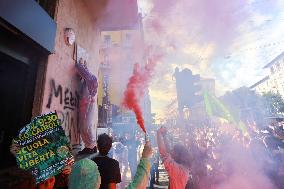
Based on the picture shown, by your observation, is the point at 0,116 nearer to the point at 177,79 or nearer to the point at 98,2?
the point at 98,2

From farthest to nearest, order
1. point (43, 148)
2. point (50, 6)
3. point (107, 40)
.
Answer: point (107, 40) < point (50, 6) < point (43, 148)

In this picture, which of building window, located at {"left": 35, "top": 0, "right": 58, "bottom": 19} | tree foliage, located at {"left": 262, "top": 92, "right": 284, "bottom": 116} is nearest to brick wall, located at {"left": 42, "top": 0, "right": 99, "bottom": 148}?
building window, located at {"left": 35, "top": 0, "right": 58, "bottom": 19}

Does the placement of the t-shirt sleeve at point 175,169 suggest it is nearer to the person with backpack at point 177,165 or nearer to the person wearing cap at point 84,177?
the person with backpack at point 177,165

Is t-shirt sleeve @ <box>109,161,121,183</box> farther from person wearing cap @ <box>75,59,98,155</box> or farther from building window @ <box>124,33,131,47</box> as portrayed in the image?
building window @ <box>124,33,131,47</box>

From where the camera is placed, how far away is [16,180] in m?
1.33

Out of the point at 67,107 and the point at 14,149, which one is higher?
the point at 67,107

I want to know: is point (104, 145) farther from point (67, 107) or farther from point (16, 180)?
point (16, 180)

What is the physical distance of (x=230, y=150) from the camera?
10219 millimetres

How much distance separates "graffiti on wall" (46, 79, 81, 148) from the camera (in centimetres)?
423

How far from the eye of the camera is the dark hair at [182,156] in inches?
155

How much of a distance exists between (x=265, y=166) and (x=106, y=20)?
25.1 feet

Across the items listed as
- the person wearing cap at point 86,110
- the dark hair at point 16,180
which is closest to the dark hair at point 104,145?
the person wearing cap at point 86,110

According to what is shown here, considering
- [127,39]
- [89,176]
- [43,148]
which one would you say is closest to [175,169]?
[89,176]

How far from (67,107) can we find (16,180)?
3.70 meters
